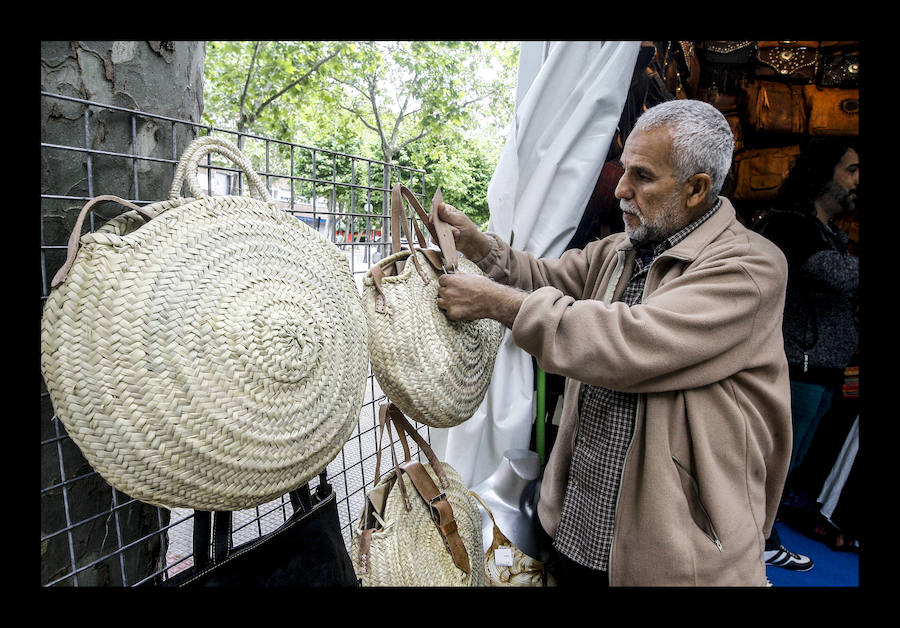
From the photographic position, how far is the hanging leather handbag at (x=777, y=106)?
8.49ft

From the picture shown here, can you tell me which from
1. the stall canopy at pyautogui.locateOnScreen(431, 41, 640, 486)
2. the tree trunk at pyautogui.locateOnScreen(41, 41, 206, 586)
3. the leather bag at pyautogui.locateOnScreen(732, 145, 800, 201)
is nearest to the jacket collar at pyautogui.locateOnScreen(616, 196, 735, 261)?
the stall canopy at pyautogui.locateOnScreen(431, 41, 640, 486)

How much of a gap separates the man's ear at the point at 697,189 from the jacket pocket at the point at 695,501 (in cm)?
69

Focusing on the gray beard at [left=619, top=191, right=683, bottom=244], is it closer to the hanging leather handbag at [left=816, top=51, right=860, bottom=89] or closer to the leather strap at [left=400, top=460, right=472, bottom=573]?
the leather strap at [left=400, top=460, right=472, bottom=573]

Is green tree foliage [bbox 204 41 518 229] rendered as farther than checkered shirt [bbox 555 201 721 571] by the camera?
Yes

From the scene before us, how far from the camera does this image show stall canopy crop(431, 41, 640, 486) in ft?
6.12

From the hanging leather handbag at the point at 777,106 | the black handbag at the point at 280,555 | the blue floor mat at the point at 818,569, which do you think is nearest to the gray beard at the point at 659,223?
the black handbag at the point at 280,555

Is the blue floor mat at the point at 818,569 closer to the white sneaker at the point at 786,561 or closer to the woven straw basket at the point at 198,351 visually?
the white sneaker at the point at 786,561

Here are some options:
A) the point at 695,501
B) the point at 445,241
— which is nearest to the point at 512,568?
the point at 695,501

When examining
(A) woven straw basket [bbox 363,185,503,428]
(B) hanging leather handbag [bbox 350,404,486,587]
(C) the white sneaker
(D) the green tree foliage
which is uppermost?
(D) the green tree foliage

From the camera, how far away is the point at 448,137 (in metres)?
11.9

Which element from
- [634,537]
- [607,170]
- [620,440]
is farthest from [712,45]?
[634,537]

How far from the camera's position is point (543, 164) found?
6.39 feet

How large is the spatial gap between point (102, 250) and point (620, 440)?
49.2 inches

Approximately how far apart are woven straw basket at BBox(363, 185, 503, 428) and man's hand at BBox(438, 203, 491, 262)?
15 cm
